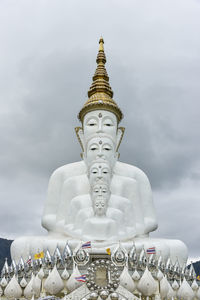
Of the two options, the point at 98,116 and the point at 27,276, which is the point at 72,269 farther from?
the point at 98,116

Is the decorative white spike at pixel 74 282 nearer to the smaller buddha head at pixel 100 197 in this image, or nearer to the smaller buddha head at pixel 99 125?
the smaller buddha head at pixel 100 197

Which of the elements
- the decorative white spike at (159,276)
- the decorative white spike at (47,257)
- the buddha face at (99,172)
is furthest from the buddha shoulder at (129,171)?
the decorative white spike at (159,276)

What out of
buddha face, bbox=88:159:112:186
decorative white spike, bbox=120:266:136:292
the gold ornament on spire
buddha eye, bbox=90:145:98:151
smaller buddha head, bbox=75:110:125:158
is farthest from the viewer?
the gold ornament on spire

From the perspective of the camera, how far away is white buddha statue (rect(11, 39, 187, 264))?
14.6 metres

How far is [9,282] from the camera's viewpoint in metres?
12.8

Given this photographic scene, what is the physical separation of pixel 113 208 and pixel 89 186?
165cm

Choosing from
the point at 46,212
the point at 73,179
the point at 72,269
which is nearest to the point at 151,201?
the point at 73,179

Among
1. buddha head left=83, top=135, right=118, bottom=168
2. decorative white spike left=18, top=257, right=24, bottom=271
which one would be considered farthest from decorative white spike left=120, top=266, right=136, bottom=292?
buddha head left=83, top=135, right=118, bottom=168

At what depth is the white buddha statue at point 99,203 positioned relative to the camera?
14.6 metres

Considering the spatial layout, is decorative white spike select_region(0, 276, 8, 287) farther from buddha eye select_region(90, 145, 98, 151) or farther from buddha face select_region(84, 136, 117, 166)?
buddha eye select_region(90, 145, 98, 151)

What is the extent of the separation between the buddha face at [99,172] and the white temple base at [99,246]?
2591 mm

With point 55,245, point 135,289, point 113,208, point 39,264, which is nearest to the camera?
point 135,289

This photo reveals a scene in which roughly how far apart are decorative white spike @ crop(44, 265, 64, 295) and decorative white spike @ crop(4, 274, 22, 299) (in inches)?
49.8

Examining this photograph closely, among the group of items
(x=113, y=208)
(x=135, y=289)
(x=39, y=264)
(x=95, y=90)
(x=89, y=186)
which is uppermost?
(x=95, y=90)
